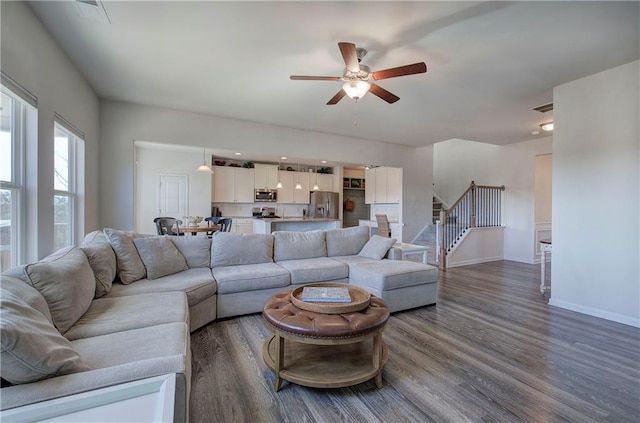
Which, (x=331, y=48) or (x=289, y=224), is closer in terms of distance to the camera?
(x=331, y=48)

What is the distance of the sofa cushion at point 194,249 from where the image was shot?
334cm

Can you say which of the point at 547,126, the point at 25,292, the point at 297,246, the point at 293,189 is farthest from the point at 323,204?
the point at 25,292

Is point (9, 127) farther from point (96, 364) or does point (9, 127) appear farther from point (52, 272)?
point (96, 364)

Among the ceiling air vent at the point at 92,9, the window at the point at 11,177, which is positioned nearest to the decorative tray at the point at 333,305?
the window at the point at 11,177

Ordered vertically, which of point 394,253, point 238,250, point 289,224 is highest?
point 289,224

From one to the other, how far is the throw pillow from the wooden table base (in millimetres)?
1270

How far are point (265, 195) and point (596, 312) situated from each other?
694 centimetres

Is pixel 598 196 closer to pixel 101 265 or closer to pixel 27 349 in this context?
pixel 27 349

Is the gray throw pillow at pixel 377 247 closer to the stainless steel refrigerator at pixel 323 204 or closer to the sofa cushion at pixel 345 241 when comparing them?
the sofa cushion at pixel 345 241

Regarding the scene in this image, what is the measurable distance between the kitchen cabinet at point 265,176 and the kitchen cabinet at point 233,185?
5.4 inches

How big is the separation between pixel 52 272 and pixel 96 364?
0.74 meters

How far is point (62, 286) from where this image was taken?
175cm

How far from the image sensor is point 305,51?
269 cm

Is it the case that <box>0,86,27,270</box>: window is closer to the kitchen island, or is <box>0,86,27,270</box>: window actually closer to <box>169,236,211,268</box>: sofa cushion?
<box>169,236,211,268</box>: sofa cushion
